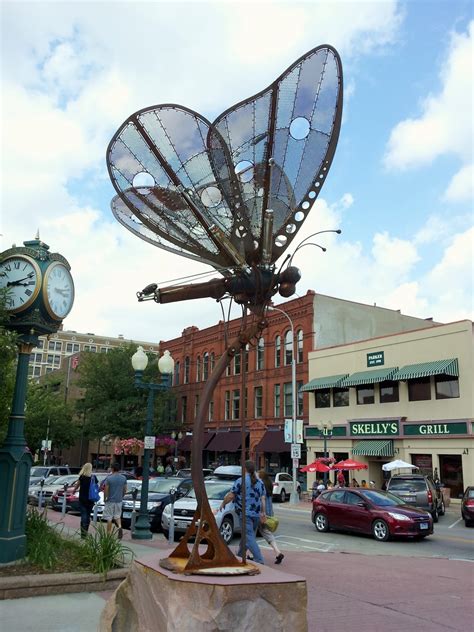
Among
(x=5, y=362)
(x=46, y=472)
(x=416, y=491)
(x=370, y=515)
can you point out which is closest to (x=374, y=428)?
(x=416, y=491)

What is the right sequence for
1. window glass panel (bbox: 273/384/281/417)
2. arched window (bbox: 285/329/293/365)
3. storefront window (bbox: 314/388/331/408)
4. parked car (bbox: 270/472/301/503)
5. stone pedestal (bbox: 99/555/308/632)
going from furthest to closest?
arched window (bbox: 285/329/293/365) → window glass panel (bbox: 273/384/281/417) → storefront window (bbox: 314/388/331/408) → parked car (bbox: 270/472/301/503) → stone pedestal (bbox: 99/555/308/632)

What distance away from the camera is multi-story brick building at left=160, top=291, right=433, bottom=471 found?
41.7 m

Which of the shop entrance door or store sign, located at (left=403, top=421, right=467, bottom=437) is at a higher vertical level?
store sign, located at (left=403, top=421, right=467, bottom=437)

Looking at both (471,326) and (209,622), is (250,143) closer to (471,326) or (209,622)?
(209,622)

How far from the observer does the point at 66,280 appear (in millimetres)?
9938

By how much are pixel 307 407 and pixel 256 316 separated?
3527 centimetres

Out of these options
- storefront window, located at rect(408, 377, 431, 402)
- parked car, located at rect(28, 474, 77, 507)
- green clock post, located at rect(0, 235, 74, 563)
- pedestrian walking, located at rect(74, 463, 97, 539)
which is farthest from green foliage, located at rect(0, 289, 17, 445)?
storefront window, located at rect(408, 377, 431, 402)

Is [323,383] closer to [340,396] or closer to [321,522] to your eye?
[340,396]

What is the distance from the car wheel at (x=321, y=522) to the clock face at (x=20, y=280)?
11976 millimetres

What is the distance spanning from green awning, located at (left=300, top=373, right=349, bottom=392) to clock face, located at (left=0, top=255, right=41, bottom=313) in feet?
95.9

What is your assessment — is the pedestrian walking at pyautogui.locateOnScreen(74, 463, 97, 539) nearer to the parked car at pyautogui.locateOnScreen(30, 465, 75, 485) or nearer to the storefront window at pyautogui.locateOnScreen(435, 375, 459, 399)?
the parked car at pyautogui.locateOnScreen(30, 465, 75, 485)

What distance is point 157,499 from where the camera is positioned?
1659 centimetres

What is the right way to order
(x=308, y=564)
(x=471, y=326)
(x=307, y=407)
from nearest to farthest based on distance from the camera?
(x=308, y=564), (x=471, y=326), (x=307, y=407)

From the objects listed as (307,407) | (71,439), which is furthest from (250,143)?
(71,439)
